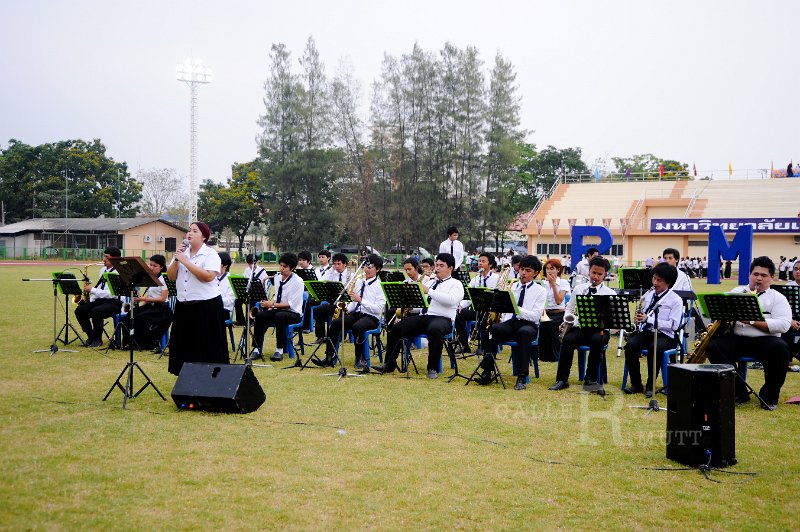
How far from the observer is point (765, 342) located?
26.9 feet

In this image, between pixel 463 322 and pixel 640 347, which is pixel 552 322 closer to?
pixel 463 322

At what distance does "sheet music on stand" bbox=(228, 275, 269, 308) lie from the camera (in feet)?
35.3

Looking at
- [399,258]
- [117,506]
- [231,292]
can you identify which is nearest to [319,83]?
[399,258]

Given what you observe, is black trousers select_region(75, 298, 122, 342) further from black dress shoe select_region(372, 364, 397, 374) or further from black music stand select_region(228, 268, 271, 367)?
black dress shoe select_region(372, 364, 397, 374)

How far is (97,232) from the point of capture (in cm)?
5903

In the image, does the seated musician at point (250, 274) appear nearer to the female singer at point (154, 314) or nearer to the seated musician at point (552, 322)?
the female singer at point (154, 314)

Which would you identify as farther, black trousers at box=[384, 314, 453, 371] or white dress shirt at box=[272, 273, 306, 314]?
white dress shirt at box=[272, 273, 306, 314]

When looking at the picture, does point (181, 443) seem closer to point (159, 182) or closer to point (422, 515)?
point (422, 515)

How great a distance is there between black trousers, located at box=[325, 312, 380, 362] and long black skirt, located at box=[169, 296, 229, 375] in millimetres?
2767

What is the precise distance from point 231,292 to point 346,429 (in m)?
5.78

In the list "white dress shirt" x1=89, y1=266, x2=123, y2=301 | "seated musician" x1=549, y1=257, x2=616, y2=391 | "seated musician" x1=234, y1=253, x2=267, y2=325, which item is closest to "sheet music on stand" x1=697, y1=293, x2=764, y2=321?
"seated musician" x1=549, y1=257, x2=616, y2=391

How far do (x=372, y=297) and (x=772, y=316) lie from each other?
5.31m

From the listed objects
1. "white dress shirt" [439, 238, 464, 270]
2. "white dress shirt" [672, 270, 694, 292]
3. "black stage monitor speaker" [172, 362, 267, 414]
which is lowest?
"black stage monitor speaker" [172, 362, 267, 414]

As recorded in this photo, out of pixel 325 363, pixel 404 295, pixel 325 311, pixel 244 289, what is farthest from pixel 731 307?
pixel 244 289
